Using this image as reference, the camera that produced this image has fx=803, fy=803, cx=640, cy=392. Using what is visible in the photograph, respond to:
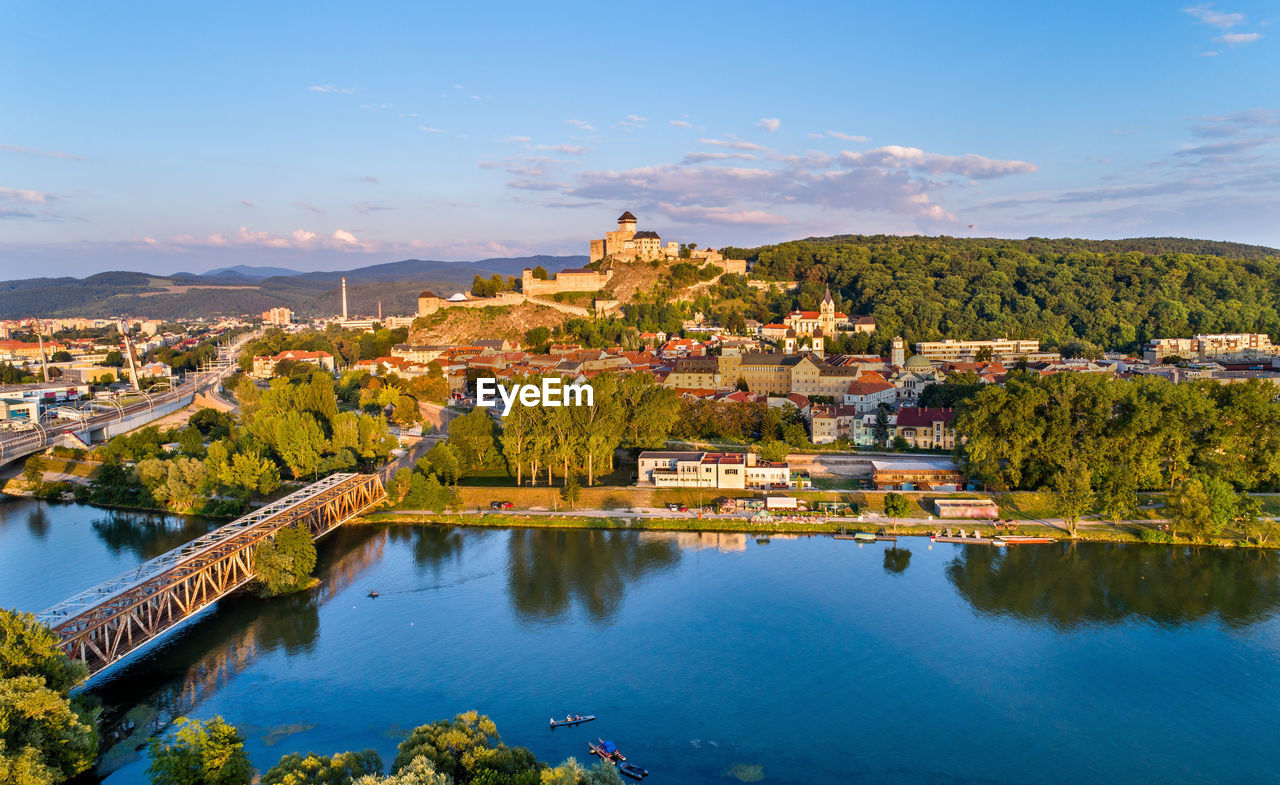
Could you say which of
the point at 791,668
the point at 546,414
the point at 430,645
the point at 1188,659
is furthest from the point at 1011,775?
the point at 546,414

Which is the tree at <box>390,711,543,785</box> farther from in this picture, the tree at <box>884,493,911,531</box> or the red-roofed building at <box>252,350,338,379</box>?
the red-roofed building at <box>252,350,338,379</box>

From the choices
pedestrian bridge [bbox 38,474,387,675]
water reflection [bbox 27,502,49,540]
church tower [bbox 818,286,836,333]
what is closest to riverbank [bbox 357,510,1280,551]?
pedestrian bridge [bbox 38,474,387,675]

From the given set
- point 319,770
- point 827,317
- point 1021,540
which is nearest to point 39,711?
point 319,770

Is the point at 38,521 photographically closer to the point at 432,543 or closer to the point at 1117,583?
the point at 432,543

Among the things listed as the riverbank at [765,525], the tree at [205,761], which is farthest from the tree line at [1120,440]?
the tree at [205,761]

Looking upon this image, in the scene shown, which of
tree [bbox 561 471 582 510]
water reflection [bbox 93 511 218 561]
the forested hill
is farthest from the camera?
the forested hill
